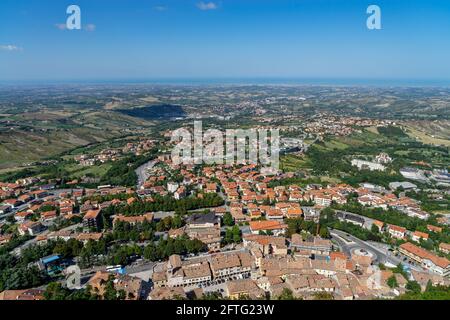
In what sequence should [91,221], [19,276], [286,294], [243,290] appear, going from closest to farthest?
[286,294] → [243,290] → [19,276] → [91,221]

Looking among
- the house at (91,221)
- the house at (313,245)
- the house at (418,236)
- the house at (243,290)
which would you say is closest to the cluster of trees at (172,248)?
the house at (243,290)

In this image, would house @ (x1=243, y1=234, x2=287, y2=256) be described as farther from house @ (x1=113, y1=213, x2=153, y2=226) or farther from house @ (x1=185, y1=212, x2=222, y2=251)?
house @ (x1=113, y1=213, x2=153, y2=226)

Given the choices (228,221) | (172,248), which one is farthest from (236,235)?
(172,248)

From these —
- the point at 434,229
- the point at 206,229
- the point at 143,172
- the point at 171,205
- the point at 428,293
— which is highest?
the point at 143,172

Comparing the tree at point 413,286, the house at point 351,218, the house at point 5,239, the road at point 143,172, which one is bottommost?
the house at point 5,239

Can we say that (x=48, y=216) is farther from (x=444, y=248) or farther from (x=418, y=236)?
(x=444, y=248)

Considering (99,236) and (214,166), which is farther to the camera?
(214,166)

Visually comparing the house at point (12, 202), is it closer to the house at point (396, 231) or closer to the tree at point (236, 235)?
the tree at point (236, 235)
